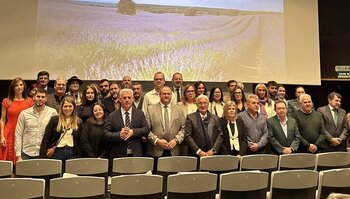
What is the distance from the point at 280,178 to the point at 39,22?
5168 millimetres

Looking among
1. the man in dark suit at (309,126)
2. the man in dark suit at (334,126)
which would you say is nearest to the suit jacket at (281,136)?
the man in dark suit at (309,126)

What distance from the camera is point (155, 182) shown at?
2.83 m

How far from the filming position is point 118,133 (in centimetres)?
417

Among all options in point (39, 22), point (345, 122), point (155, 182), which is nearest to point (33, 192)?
point (155, 182)

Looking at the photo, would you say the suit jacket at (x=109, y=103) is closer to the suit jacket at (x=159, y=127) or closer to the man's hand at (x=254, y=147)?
the suit jacket at (x=159, y=127)

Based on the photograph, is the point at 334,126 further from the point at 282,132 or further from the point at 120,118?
the point at 120,118

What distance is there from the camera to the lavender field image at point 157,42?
260 inches

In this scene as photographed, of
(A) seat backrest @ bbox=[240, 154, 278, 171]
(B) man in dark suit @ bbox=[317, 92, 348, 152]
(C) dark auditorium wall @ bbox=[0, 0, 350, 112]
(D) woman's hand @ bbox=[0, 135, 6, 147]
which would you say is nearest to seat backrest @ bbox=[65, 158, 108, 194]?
(A) seat backrest @ bbox=[240, 154, 278, 171]

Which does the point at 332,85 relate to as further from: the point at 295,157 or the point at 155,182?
the point at 155,182

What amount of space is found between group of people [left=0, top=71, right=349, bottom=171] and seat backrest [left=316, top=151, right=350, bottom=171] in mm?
680

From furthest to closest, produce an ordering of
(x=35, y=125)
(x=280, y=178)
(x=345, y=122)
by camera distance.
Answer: (x=345, y=122), (x=35, y=125), (x=280, y=178)

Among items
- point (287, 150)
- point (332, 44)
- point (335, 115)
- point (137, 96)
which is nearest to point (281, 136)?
point (287, 150)

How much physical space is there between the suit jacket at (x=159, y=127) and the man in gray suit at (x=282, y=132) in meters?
1.12

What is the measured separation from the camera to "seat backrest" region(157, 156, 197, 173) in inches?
143
